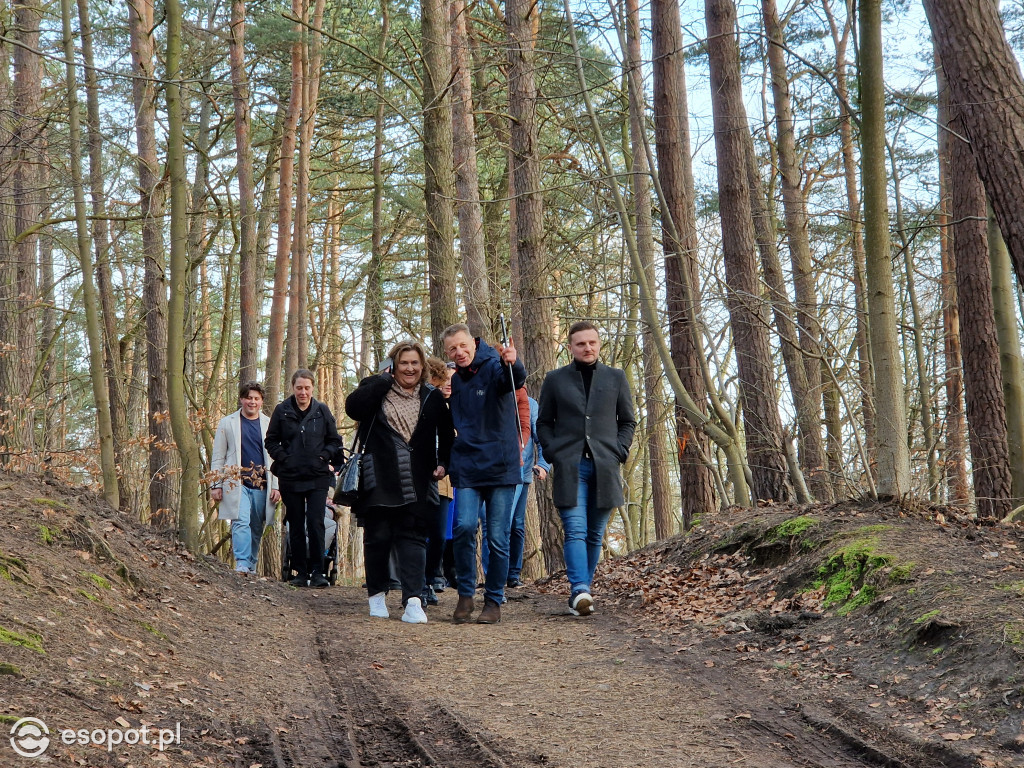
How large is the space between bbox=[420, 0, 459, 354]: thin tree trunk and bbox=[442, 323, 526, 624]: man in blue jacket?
16.3 ft

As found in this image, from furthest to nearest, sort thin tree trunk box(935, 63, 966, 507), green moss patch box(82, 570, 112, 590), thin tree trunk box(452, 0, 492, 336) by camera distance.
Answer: thin tree trunk box(452, 0, 492, 336) < thin tree trunk box(935, 63, 966, 507) < green moss patch box(82, 570, 112, 590)

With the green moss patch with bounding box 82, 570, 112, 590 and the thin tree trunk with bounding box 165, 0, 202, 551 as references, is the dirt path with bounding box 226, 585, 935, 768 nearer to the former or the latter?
the green moss patch with bounding box 82, 570, 112, 590

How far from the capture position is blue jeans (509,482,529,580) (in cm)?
820

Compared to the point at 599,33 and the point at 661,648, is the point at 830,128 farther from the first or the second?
the point at 661,648

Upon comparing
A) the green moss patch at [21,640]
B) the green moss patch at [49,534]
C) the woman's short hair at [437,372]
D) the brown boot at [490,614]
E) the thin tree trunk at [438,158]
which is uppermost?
the thin tree trunk at [438,158]

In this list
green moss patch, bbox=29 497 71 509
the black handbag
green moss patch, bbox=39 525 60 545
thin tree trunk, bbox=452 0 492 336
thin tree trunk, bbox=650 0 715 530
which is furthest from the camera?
thin tree trunk, bbox=452 0 492 336

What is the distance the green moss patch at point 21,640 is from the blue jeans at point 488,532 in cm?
317

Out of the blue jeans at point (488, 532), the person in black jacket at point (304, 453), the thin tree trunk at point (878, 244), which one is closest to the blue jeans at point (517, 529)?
the blue jeans at point (488, 532)

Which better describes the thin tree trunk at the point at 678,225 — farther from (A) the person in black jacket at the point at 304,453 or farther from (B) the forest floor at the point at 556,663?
(A) the person in black jacket at the point at 304,453

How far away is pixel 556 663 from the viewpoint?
17.3 feet

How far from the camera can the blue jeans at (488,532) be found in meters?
6.73

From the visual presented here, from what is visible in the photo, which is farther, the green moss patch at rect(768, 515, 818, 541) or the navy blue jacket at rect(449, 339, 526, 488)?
the green moss patch at rect(768, 515, 818, 541)

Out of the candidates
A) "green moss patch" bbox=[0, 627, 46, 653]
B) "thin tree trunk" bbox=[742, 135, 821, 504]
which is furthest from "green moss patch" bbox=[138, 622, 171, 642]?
"thin tree trunk" bbox=[742, 135, 821, 504]

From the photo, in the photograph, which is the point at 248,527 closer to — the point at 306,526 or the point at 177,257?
the point at 306,526
